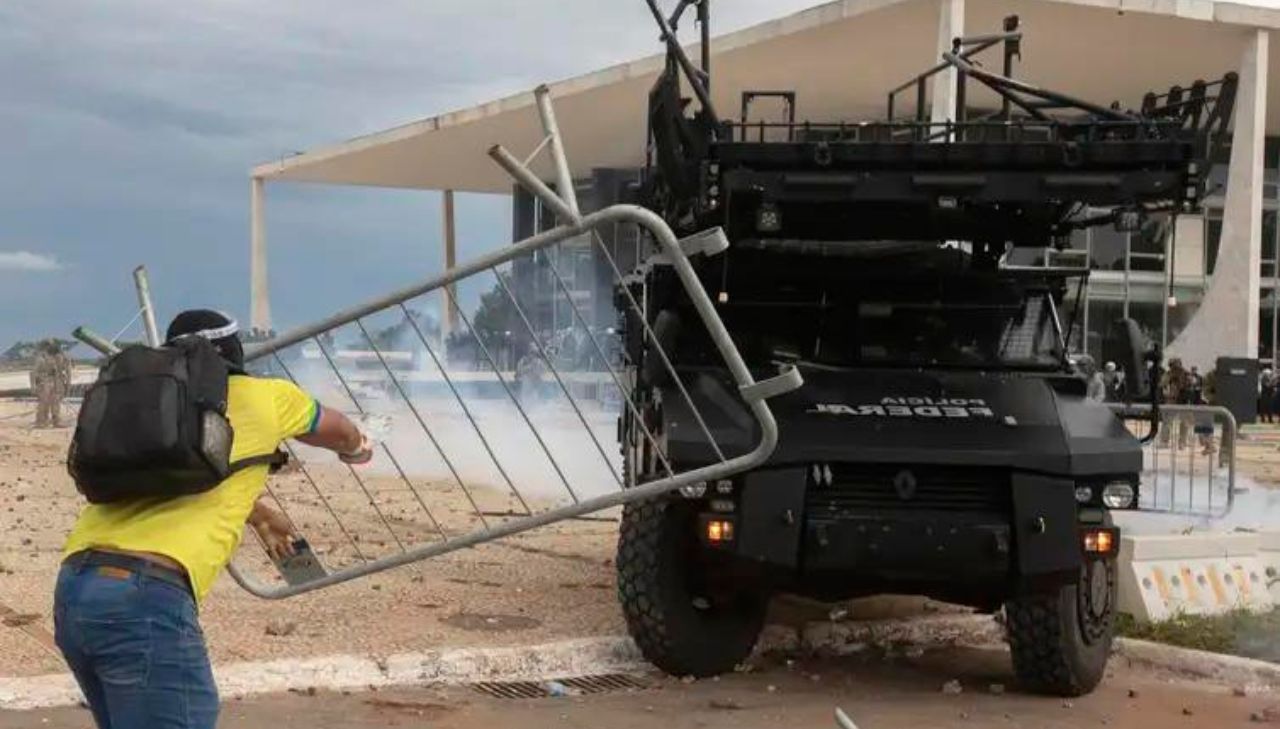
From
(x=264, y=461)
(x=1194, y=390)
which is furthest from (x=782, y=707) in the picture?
(x=1194, y=390)

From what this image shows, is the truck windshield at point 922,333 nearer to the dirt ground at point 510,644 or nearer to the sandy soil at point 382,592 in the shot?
the dirt ground at point 510,644

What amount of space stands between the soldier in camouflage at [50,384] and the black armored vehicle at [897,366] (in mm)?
17064

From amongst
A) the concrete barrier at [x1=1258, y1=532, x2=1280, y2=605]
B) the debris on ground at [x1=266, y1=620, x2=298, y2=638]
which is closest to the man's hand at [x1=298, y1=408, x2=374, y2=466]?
the debris on ground at [x1=266, y1=620, x2=298, y2=638]

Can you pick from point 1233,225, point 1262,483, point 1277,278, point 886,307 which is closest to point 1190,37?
point 1233,225

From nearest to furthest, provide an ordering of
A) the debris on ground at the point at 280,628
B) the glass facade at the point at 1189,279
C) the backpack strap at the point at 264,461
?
the backpack strap at the point at 264,461 → the debris on ground at the point at 280,628 → the glass facade at the point at 1189,279

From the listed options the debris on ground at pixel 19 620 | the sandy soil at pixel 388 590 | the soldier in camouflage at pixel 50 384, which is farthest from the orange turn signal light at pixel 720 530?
the soldier in camouflage at pixel 50 384

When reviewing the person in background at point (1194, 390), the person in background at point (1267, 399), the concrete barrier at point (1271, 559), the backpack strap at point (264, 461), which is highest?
the backpack strap at point (264, 461)

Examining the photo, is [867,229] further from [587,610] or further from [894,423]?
[587,610]

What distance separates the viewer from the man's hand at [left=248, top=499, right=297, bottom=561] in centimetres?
397

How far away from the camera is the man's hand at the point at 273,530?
3.97 metres

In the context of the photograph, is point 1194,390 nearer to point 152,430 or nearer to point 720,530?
point 720,530

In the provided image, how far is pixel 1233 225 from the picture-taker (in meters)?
29.8

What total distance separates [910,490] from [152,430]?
3.69 m

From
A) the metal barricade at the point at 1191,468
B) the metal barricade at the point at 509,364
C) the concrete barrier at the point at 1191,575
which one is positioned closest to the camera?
the metal barricade at the point at 509,364
